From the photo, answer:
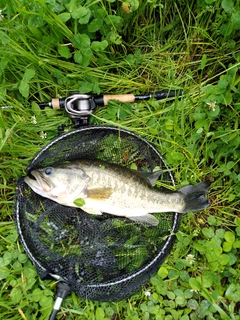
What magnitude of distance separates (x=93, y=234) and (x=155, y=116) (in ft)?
2.90

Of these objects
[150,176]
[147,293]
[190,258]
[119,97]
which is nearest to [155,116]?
[119,97]

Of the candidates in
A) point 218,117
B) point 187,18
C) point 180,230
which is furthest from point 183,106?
point 180,230

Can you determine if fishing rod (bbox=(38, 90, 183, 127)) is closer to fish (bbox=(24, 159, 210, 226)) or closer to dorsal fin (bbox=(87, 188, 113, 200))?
fish (bbox=(24, 159, 210, 226))

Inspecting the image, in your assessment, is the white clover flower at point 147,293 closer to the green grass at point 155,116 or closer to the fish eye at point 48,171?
the green grass at point 155,116

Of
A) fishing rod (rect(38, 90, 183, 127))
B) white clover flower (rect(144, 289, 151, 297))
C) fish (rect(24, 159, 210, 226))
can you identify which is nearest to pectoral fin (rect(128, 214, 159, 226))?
fish (rect(24, 159, 210, 226))

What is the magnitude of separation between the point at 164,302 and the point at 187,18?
1.88 m

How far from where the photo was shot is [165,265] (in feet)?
8.68

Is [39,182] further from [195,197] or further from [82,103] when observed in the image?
[195,197]

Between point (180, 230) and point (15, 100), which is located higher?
point (15, 100)

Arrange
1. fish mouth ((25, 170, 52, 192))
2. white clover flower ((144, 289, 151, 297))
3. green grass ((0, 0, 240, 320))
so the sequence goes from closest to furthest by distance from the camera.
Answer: fish mouth ((25, 170, 52, 192)), green grass ((0, 0, 240, 320)), white clover flower ((144, 289, 151, 297))

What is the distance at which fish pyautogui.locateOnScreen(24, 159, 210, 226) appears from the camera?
2406 millimetres

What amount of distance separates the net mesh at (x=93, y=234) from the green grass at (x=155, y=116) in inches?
5.0

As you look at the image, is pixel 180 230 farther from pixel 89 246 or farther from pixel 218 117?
pixel 218 117

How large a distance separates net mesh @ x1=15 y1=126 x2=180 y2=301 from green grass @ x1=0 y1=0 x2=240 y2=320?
13 centimetres
